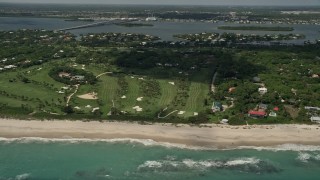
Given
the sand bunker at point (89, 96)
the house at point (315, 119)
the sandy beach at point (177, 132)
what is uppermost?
the sand bunker at point (89, 96)

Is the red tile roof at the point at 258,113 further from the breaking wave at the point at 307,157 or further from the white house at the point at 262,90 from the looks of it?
the white house at the point at 262,90

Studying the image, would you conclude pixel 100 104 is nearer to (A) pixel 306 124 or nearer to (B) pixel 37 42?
(A) pixel 306 124

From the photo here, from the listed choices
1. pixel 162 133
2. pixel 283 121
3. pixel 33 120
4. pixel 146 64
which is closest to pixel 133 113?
pixel 162 133

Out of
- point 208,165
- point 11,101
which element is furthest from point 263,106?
point 11,101

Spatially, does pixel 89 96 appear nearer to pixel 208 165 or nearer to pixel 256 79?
pixel 208 165

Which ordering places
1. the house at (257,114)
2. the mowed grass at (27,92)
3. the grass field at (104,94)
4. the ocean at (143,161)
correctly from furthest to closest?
1. the mowed grass at (27,92)
2. the grass field at (104,94)
3. the house at (257,114)
4. the ocean at (143,161)

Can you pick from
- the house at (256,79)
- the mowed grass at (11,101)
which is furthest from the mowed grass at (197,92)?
the mowed grass at (11,101)

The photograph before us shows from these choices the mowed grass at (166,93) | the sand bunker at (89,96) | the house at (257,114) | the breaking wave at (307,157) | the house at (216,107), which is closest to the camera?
the breaking wave at (307,157)
